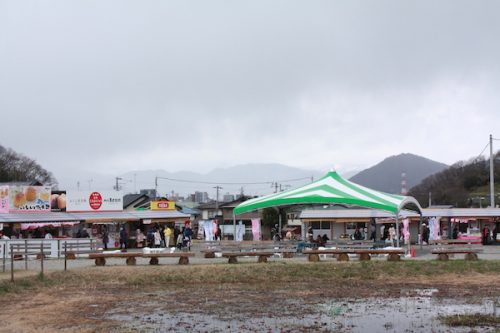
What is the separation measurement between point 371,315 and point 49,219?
24.6 m

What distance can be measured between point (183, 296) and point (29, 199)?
74.0ft

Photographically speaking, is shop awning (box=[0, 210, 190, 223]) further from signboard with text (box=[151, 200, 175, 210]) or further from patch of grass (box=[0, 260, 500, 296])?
patch of grass (box=[0, 260, 500, 296])

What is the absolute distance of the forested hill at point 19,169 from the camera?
70.7m

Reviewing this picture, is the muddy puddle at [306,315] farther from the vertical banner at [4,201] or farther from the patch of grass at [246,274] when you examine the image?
the vertical banner at [4,201]

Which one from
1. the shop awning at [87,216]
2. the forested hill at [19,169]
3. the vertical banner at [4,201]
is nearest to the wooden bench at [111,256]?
the shop awning at [87,216]

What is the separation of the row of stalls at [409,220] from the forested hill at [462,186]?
53.0 meters

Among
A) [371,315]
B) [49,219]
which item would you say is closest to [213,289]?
[371,315]

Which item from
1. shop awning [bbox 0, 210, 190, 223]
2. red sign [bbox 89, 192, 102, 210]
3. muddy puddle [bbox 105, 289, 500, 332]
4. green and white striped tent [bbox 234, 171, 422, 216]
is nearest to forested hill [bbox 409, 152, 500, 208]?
shop awning [bbox 0, 210, 190, 223]

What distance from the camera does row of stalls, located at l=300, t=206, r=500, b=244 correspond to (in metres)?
37.2

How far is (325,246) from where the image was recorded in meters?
24.2

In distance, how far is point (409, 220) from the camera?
41.1 m

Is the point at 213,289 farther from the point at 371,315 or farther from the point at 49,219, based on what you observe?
the point at 49,219

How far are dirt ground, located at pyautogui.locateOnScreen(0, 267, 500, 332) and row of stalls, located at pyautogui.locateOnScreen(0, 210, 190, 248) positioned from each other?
15.1 metres

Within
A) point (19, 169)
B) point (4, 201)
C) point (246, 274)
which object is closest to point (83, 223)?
point (4, 201)
